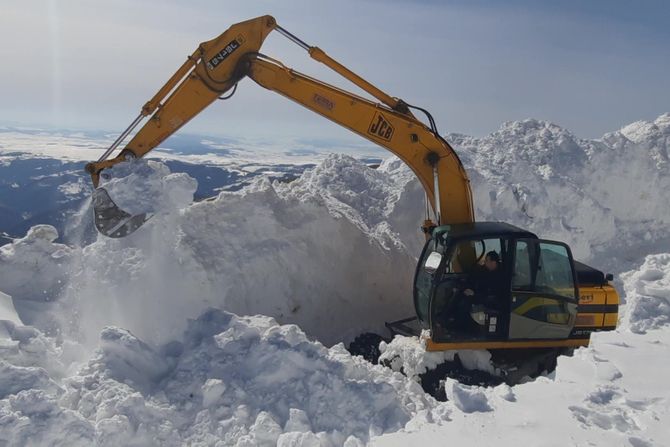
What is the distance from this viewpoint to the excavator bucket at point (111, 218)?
20.9ft

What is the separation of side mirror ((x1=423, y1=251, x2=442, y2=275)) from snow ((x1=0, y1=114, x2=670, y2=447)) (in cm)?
86

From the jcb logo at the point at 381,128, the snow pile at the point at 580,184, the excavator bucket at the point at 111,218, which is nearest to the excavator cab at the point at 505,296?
the jcb logo at the point at 381,128

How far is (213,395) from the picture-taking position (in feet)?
15.6

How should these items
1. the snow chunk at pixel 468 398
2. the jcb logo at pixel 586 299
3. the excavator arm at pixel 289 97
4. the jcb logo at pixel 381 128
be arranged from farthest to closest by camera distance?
the jcb logo at pixel 381 128
the excavator arm at pixel 289 97
the jcb logo at pixel 586 299
the snow chunk at pixel 468 398

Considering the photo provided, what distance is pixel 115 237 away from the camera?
21.3ft

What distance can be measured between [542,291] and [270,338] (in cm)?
287

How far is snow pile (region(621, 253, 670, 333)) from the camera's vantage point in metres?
5.82

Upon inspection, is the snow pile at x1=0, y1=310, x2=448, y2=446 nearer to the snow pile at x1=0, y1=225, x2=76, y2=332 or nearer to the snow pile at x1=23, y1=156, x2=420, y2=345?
the snow pile at x1=23, y1=156, x2=420, y2=345

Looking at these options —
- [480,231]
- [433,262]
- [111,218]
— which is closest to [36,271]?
[111,218]

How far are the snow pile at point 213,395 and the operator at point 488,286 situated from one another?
1226 millimetres

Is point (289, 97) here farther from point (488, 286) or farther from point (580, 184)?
point (580, 184)

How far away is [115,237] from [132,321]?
1002 millimetres

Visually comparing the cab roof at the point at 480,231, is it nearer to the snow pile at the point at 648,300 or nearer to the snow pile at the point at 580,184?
the snow pile at the point at 648,300

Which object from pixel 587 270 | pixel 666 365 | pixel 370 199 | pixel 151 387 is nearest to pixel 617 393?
pixel 666 365
